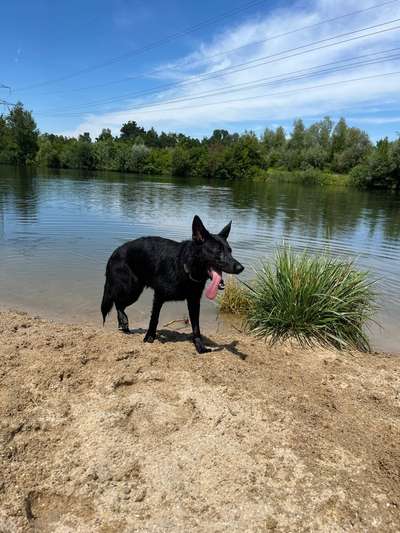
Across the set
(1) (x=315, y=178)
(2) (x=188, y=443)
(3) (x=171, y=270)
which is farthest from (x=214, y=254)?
(1) (x=315, y=178)

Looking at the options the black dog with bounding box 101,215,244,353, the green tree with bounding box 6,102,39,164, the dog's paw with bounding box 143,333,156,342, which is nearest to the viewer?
the black dog with bounding box 101,215,244,353

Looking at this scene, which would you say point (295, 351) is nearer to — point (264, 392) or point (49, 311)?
point (264, 392)

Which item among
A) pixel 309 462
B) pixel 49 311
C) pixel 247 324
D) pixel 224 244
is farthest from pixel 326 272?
pixel 49 311

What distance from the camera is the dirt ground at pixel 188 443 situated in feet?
8.77

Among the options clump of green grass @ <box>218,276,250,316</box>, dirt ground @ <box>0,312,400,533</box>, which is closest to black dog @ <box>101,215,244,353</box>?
dirt ground @ <box>0,312,400,533</box>

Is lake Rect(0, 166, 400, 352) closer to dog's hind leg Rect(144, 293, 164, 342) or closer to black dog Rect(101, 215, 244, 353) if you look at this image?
black dog Rect(101, 215, 244, 353)

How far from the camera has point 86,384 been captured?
4.04 metres

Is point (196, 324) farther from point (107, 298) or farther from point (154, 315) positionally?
point (107, 298)

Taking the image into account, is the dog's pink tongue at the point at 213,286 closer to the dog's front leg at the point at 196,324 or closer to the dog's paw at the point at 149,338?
the dog's front leg at the point at 196,324

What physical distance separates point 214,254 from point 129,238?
12384 millimetres

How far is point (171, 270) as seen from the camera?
5219mm

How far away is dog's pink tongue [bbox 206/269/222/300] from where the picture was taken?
4.55 metres

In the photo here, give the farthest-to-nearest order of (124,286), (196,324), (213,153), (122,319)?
(213,153), (122,319), (124,286), (196,324)

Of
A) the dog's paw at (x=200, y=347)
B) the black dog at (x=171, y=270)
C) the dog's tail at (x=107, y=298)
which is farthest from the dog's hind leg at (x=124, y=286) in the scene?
the dog's paw at (x=200, y=347)
